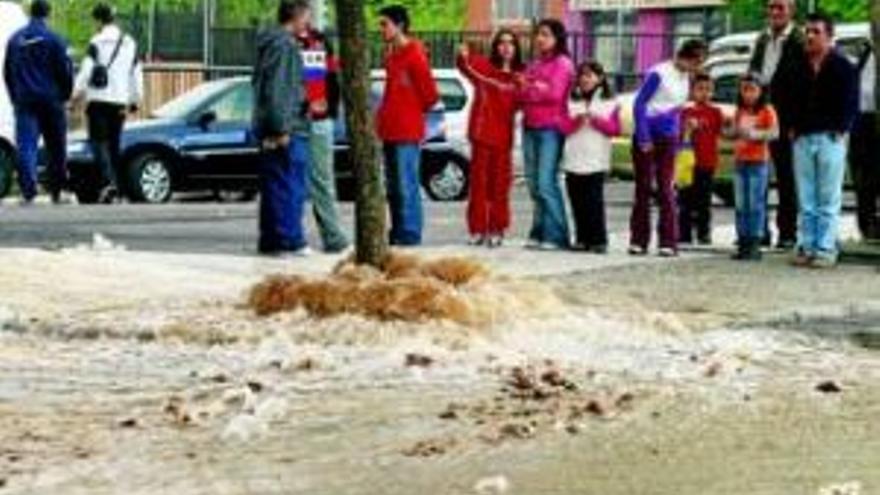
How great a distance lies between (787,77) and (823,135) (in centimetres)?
63

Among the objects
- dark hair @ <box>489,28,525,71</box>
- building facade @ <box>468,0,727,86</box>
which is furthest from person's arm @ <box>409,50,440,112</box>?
building facade @ <box>468,0,727,86</box>

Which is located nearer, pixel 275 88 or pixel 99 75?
pixel 275 88

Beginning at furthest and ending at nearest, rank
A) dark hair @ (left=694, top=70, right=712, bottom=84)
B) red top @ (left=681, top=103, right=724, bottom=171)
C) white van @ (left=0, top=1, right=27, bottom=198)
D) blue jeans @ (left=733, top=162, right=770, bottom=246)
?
white van @ (left=0, top=1, right=27, bottom=198)
red top @ (left=681, top=103, right=724, bottom=171)
dark hair @ (left=694, top=70, right=712, bottom=84)
blue jeans @ (left=733, top=162, right=770, bottom=246)

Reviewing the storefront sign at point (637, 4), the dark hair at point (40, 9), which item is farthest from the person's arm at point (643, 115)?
the storefront sign at point (637, 4)

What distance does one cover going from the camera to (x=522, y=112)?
17.2 m

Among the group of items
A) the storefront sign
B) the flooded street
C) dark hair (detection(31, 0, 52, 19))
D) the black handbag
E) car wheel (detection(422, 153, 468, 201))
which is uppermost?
the storefront sign

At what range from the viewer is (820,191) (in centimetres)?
1580

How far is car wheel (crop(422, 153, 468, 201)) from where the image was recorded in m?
27.1

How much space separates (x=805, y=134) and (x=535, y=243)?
2.42 m

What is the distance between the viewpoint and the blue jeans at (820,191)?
15703mm

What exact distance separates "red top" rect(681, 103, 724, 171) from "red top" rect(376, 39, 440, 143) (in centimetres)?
198

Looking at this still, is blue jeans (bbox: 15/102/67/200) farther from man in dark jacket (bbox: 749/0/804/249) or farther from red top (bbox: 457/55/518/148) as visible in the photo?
Result: man in dark jacket (bbox: 749/0/804/249)

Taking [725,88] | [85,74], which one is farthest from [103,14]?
[725,88]

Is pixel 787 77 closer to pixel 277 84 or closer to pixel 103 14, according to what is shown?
pixel 277 84
